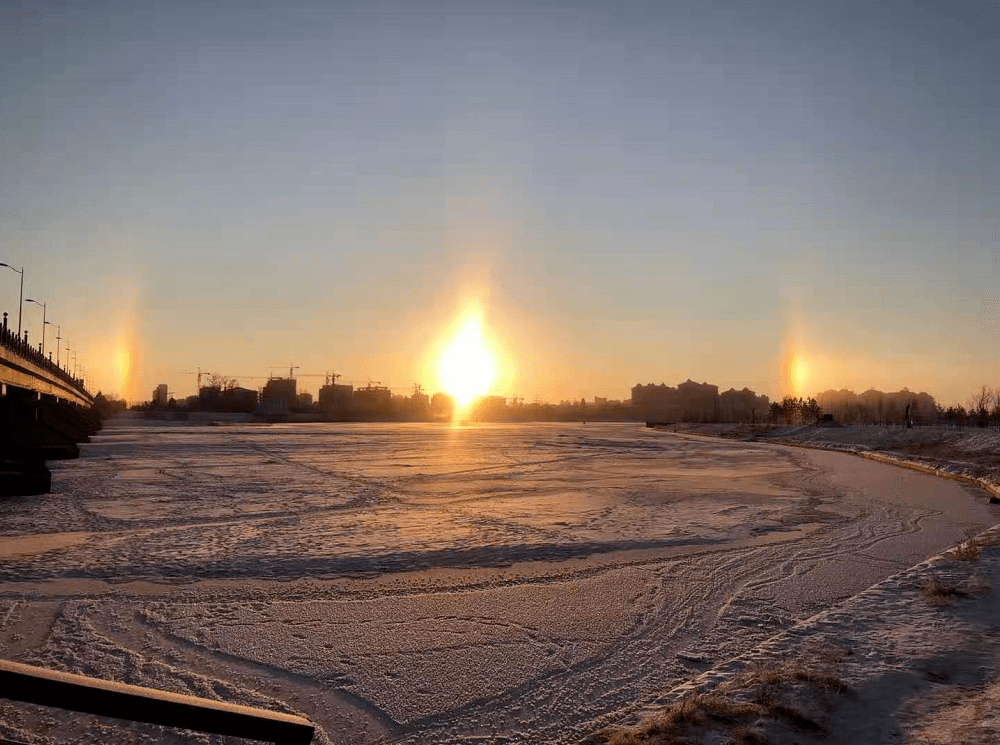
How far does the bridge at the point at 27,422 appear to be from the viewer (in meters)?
18.3

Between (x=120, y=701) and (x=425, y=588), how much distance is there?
22.2 ft

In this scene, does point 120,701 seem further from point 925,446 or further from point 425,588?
point 925,446

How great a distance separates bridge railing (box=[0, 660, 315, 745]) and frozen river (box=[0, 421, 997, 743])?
258 centimetres

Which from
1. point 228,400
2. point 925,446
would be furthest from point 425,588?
point 228,400

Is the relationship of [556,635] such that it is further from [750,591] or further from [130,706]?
[130,706]

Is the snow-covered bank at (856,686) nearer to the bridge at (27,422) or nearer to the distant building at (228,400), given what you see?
the bridge at (27,422)

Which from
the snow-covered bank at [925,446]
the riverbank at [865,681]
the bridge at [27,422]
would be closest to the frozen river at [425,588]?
the riverbank at [865,681]

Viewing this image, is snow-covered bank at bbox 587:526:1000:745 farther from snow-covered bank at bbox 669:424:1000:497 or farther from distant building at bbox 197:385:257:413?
distant building at bbox 197:385:257:413

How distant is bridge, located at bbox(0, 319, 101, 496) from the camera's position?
60.1 ft

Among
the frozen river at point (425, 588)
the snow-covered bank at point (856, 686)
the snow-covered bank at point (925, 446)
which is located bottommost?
the frozen river at point (425, 588)

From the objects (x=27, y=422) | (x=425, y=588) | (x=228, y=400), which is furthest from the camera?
(x=228, y=400)

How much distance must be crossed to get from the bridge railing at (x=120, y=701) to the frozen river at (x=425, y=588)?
258 cm

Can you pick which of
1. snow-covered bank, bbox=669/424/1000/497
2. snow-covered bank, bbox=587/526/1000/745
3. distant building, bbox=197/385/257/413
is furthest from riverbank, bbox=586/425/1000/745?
distant building, bbox=197/385/257/413

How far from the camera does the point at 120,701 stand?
114 inches
